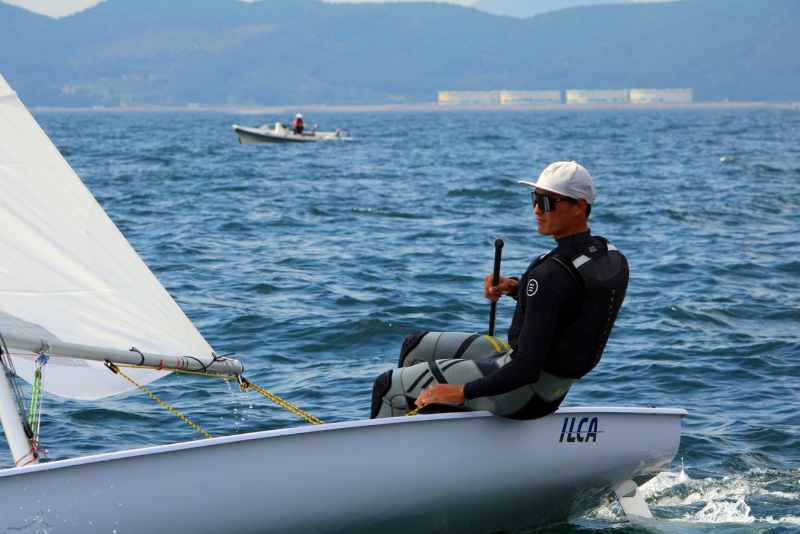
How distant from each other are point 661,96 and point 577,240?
19871cm

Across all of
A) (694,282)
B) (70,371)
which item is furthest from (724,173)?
(70,371)

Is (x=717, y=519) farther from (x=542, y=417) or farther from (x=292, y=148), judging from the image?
(x=292, y=148)

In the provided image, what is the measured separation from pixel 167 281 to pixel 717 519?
641 centimetres

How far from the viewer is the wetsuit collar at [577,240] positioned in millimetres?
3023

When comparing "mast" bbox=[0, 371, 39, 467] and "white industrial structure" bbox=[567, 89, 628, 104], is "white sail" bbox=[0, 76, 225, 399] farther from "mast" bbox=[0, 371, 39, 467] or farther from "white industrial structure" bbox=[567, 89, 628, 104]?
"white industrial structure" bbox=[567, 89, 628, 104]

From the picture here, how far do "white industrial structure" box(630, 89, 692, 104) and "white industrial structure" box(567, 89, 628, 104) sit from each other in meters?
2.83

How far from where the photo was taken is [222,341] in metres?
6.85

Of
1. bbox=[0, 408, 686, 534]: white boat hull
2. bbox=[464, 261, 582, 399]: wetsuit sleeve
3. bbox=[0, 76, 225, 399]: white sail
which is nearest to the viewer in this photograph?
bbox=[0, 408, 686, 534]: white boat hull

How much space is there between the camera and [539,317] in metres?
2.89

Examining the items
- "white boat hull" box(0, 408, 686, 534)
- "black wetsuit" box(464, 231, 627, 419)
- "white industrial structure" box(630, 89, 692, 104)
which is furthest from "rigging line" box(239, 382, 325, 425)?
"white industrial structure" box(630, 89, 692, 104)

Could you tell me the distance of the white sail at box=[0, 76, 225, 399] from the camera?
3.26m

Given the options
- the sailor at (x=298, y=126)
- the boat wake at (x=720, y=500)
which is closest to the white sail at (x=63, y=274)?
the boat wake at (x=720, y=500)

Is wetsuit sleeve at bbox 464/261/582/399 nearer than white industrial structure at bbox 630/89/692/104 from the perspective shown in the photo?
Yes

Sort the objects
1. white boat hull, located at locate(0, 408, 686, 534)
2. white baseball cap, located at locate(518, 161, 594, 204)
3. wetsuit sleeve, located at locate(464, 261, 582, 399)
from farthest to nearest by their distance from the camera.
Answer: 1. white baseball cap, located at locate(518, 161, 594, 204)
2. wetsuit sleeve, located at locate(464, 261, 582, 399)
3. white boat hull, located at locate(0, 408, 686, 534)
